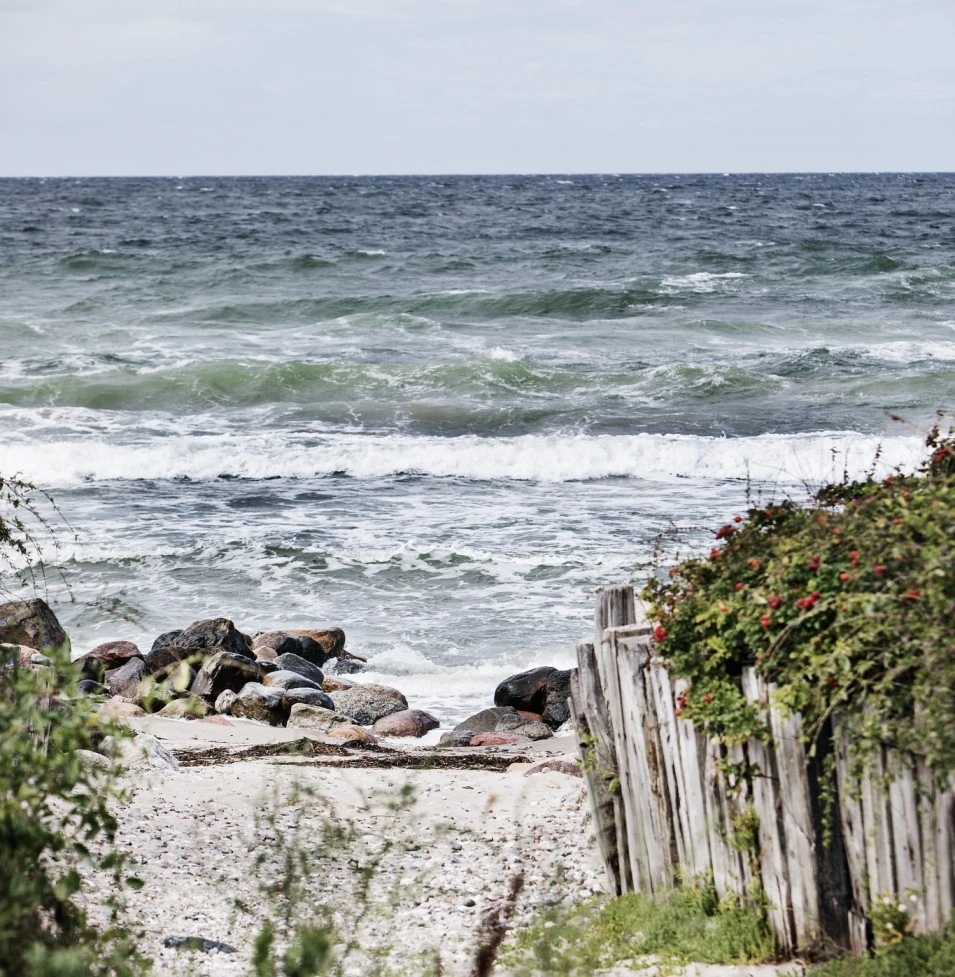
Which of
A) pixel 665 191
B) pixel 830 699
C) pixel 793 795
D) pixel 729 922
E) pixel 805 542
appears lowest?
pixel 729 922

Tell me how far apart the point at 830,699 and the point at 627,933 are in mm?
1622

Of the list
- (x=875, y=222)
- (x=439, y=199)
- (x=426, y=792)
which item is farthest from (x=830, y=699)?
(x=439, y=199)

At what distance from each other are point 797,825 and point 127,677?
8065mm

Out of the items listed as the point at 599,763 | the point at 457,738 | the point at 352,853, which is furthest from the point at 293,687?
the point at 599,763

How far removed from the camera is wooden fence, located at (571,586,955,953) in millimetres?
4227

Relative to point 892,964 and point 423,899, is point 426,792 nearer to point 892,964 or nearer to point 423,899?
point 423,899

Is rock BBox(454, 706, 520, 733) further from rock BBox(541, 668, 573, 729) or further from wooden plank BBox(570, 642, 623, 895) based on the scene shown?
wooden plank BBox(570, 642, 623, 895)

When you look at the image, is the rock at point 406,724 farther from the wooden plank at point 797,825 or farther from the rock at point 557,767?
the wooden plank at point 797,825

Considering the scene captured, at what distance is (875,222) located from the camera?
5712cm

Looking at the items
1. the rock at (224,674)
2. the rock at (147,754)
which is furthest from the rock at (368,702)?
the rock at (147,754)

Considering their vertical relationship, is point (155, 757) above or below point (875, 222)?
below

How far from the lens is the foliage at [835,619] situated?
4.11 meters

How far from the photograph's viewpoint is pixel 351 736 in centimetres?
989

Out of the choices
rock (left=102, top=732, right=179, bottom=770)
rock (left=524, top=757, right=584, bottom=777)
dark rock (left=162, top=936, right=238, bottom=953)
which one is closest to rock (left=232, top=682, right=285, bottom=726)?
rock (left=102, top=732, right=179, bottom=770)
